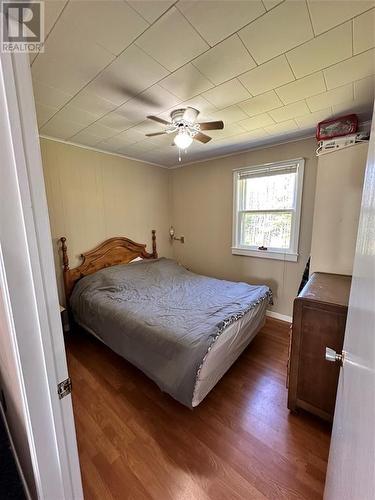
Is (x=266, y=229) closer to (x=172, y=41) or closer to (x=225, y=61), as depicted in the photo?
(x=225, y=61)

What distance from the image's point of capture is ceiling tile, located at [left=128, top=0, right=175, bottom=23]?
95 centimetres

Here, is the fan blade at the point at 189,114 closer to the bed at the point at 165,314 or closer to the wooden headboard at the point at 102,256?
the bed at the point at 165,314

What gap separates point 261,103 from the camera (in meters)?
1.80

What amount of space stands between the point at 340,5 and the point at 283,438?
2469 millimetres

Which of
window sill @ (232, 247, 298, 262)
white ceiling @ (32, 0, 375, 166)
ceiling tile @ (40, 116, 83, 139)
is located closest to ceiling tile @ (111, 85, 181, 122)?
white ceiling @ (32, 0, 375, 166)

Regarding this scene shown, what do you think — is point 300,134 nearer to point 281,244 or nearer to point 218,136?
point 218,136

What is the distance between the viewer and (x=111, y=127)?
2.24 meters

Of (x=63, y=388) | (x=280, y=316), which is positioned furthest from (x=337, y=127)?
(x=63, y=388)

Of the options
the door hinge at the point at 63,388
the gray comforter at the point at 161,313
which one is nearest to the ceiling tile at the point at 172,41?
the door hinge at the point at 63,388

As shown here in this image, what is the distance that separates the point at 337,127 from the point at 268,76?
1014mm

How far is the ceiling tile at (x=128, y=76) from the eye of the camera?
1271mm

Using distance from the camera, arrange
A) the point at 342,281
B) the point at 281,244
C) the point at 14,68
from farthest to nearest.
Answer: the point at 281,244, the point at 342,281, the point at 14,68

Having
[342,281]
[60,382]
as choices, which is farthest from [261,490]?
[342,281]

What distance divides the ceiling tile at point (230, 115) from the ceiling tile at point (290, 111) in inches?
10.8
